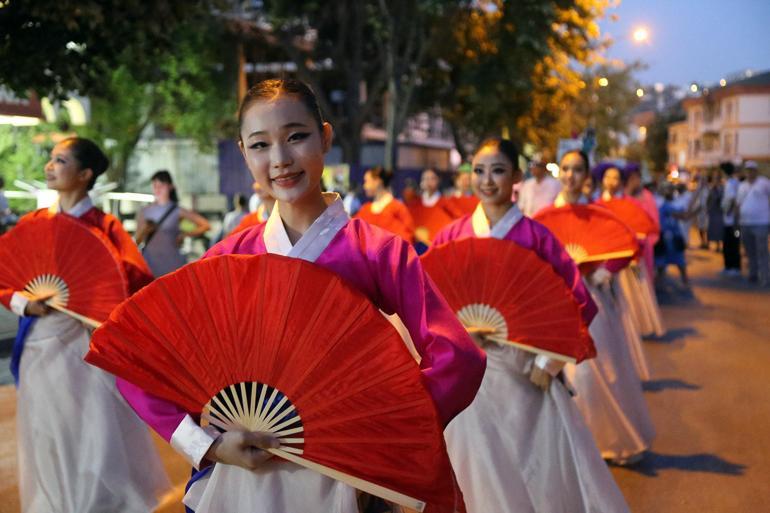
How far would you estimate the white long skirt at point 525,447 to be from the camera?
14.8ft

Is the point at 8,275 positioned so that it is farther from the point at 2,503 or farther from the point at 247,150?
the point at 247,150

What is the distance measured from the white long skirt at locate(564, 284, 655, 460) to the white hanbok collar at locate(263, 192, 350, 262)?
388 centimetres

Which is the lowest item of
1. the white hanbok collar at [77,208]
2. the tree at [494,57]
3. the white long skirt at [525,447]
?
the white long skirt at [525,447]

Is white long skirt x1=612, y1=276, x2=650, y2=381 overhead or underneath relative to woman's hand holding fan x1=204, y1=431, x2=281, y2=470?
underneath

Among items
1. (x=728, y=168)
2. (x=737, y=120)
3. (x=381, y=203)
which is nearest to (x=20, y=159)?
(x=381, y=203)

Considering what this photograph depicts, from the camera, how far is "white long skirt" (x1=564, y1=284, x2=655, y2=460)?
6.51 meters

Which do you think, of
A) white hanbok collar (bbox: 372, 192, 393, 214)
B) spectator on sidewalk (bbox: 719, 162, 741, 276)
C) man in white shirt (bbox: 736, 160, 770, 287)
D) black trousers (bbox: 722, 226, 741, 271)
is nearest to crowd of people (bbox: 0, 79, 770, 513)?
white hanbok collar (bbox: 372, 192, 393, 214)

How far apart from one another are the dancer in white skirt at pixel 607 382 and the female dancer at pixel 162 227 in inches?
155

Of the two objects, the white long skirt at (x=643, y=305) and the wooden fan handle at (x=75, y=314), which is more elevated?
the wooden fan handle at (x=75, y=314)

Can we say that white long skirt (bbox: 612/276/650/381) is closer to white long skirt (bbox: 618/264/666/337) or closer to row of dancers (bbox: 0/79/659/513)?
row of dancers (bbox: 0/79/659/513)

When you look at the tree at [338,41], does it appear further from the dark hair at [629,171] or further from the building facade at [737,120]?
the building facade at [737,120]

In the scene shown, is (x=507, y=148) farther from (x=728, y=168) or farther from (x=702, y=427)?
(x=728, y=168)

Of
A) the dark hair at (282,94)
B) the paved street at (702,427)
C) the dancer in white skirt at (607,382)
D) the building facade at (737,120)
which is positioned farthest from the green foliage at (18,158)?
the building facade at (737,120)

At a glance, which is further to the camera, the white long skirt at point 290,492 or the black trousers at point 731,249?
the black trousers at point 731,249
